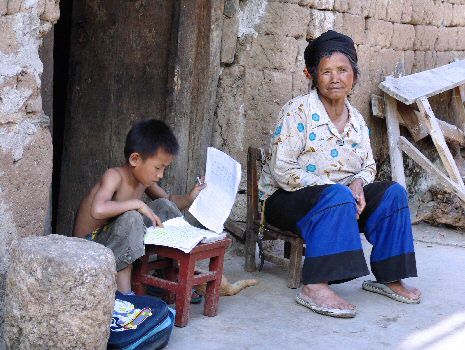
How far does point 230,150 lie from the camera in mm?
5328

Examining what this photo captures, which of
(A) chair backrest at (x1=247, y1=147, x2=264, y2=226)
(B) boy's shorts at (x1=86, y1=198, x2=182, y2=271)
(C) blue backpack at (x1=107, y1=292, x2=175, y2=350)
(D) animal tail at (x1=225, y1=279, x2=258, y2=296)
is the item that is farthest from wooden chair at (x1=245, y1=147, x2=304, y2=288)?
(C) blue backpack at (x1=107, y1=292, x2=175, y2=350)

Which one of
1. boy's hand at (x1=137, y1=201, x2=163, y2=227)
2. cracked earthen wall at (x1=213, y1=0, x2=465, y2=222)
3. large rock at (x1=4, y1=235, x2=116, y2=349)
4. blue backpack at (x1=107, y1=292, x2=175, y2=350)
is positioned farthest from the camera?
cracked earthen wall at (x1=213, y1=0, x2=465, y2=222)

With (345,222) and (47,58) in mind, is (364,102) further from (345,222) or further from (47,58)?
(47,58)

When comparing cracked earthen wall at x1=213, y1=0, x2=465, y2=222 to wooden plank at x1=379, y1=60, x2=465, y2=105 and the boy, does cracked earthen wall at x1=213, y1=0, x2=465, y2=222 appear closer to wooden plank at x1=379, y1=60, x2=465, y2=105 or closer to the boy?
wooden plank at x1=379, y1=60, x2=465, y2=105

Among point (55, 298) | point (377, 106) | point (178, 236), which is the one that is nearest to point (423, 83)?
point (377, 106)

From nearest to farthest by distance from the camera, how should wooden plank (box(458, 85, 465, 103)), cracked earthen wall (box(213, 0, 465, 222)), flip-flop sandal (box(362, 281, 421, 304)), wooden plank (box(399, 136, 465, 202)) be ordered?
flip-flop sandal (box(362, 281, 421, 304))
cracked earthen wall (box(213, 0, 465, 222))
wooden plank (box(399, 136, 465, 202))
wooden plank (box(458, 85, 465, 103))

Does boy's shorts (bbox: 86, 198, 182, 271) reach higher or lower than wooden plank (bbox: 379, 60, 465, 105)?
lower

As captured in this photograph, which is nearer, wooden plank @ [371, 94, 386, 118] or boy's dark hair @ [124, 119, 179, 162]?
boy's dark hair @ [124, 119, 179, 162]

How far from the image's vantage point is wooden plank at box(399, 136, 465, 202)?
6.10 metres

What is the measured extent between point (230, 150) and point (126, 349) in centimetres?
217

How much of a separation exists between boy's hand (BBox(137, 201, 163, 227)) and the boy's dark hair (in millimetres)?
249

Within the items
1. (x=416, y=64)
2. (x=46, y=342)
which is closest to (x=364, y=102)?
(x=416, y=64)

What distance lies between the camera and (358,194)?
4.43 metres

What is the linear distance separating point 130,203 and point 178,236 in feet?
0.85
